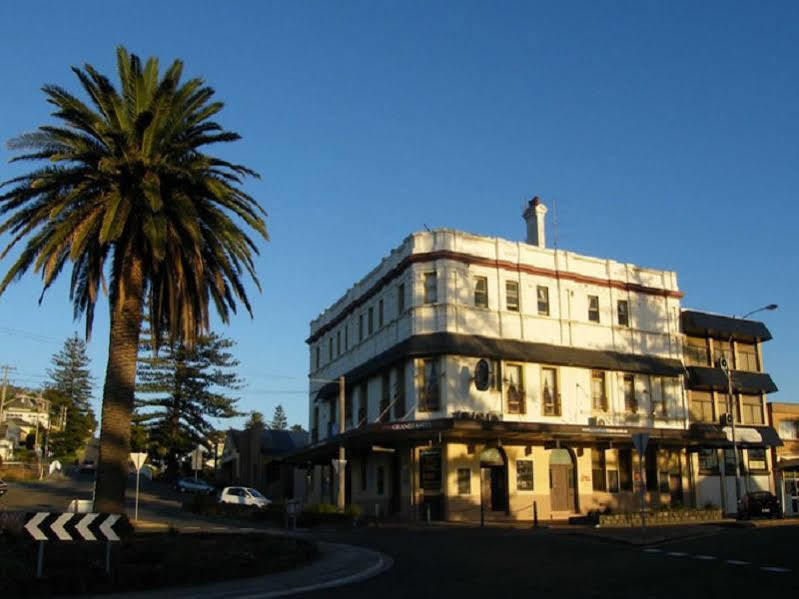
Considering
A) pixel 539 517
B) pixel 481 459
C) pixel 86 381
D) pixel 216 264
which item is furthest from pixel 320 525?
pixel 86 381

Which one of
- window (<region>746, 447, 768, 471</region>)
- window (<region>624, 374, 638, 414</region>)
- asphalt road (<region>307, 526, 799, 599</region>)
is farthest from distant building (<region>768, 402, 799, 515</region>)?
asphalt road (<region>307, 526, 799, 599</region>)

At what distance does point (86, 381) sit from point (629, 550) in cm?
10926

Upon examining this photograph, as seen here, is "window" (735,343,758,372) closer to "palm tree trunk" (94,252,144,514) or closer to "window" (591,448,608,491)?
"window" (591,448,608,491)

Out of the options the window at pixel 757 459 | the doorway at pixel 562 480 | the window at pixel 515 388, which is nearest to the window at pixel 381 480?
the window at pixel 515 388

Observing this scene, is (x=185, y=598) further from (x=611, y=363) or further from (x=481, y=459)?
(x=611, y=363)

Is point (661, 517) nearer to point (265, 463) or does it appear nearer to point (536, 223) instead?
point (536, 223)

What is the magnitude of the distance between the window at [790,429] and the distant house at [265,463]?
102 feet

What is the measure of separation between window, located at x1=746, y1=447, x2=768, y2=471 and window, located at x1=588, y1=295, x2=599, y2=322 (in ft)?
43.2

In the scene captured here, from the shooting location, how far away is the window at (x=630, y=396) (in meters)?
40.5

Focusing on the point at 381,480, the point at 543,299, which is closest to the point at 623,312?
the point at 543,299

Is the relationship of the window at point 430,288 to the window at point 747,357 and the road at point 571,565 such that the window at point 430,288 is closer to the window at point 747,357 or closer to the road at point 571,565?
the road at point 571,565

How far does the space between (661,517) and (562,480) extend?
6945 millimetres

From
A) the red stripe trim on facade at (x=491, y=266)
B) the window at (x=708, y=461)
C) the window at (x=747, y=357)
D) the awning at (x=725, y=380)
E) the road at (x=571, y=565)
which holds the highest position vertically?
the red stripe trim on facade at (x=491, y=266)

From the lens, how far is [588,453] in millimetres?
39125
